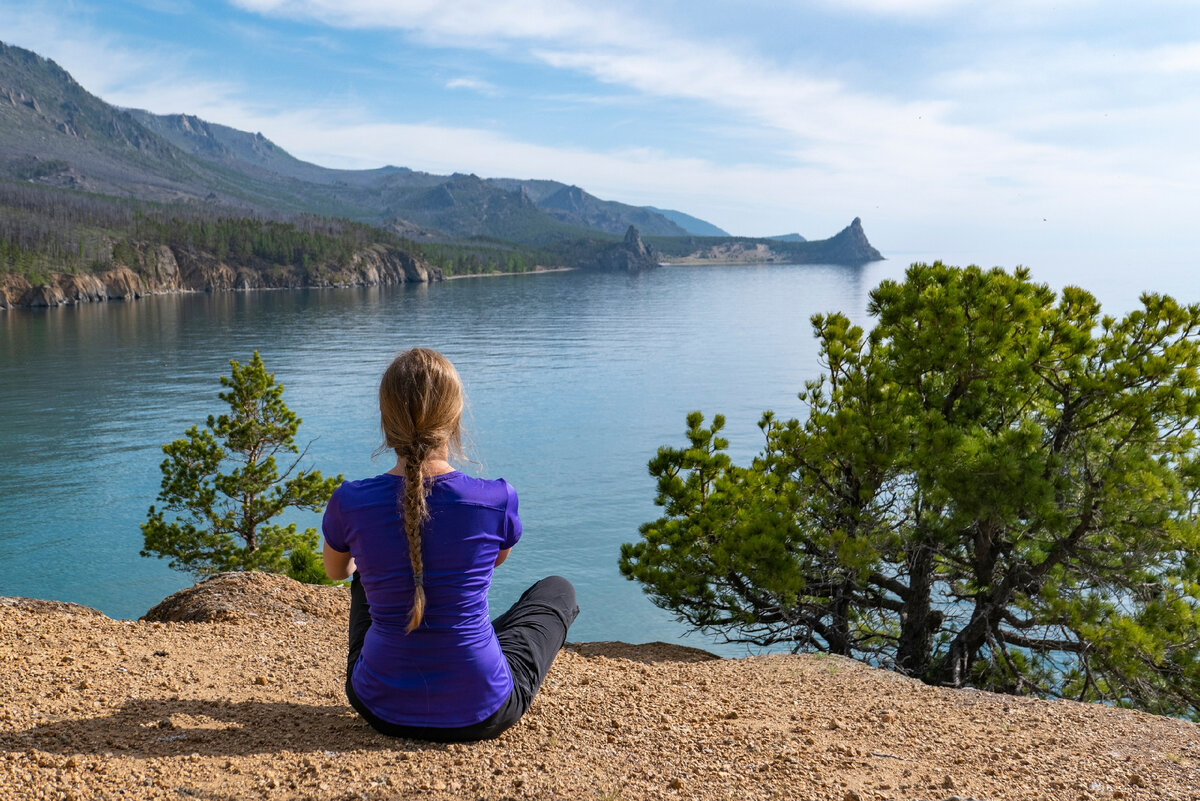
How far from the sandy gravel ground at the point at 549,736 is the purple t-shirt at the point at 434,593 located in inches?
12.6

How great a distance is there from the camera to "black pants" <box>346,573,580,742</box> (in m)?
4.29

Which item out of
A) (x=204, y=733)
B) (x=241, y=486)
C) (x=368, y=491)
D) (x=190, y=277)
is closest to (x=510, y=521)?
(x=368, y=491)

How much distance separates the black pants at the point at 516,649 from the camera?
14.1ft

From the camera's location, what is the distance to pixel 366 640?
4.18 metres

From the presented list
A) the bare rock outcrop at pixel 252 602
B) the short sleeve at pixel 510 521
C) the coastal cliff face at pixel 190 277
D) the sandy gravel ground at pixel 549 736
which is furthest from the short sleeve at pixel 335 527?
the coastal cliff face at pixel 190 277

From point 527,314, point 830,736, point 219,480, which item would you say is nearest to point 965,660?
point 830,736

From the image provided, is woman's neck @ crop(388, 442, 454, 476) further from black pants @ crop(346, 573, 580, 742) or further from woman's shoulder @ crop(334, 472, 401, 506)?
black pants @ crop(346, 573, 580, 742)

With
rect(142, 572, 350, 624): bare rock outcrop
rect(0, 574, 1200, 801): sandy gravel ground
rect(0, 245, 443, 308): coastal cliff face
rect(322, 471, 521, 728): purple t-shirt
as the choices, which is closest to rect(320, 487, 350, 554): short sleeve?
rect(322, 471, 521, 728): purple t-shirt

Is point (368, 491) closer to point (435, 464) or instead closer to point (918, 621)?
point (435, 464)

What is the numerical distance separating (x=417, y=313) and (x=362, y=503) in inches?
3925

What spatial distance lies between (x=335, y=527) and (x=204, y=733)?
1.59m

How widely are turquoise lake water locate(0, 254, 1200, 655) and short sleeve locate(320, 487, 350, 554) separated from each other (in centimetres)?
43

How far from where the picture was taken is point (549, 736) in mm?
4699

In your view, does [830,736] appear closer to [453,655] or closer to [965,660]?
[453,655]
